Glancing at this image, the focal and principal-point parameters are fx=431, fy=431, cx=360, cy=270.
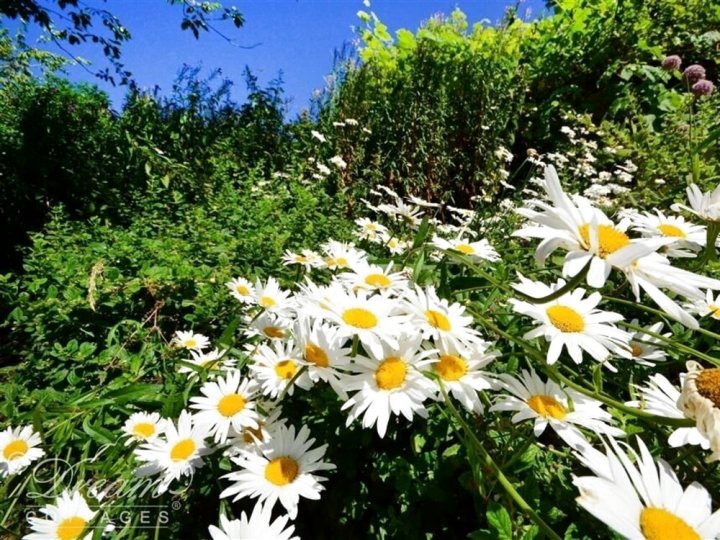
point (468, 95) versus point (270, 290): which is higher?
point (468, 95)

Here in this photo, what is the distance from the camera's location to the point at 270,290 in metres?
1.27

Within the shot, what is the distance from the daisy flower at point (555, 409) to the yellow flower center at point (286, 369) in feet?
1.19

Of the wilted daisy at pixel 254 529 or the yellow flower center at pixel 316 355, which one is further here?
the yellow flower center at pixel 316 355

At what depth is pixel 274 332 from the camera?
100 cm

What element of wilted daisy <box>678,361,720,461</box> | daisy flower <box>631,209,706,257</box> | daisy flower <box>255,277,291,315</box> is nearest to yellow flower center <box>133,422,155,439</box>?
daisy flower <box>255,277,291,315</box>

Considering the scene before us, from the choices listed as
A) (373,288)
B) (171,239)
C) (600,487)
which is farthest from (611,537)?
(171,239)

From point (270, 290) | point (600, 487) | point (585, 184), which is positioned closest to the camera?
point (600, 487)

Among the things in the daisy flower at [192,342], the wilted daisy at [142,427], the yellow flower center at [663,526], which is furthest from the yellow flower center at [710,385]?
the daisy flower at [192,342]

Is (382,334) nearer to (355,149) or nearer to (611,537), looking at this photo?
(611,537)

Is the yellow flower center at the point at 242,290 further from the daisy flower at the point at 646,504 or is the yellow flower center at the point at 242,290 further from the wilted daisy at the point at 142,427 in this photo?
the daisy flower at the point at 646,504

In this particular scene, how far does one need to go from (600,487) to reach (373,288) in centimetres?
54

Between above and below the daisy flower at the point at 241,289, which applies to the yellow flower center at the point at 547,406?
below

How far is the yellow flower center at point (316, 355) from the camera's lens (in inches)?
28.7

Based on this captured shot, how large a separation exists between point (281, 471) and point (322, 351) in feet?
0.69
